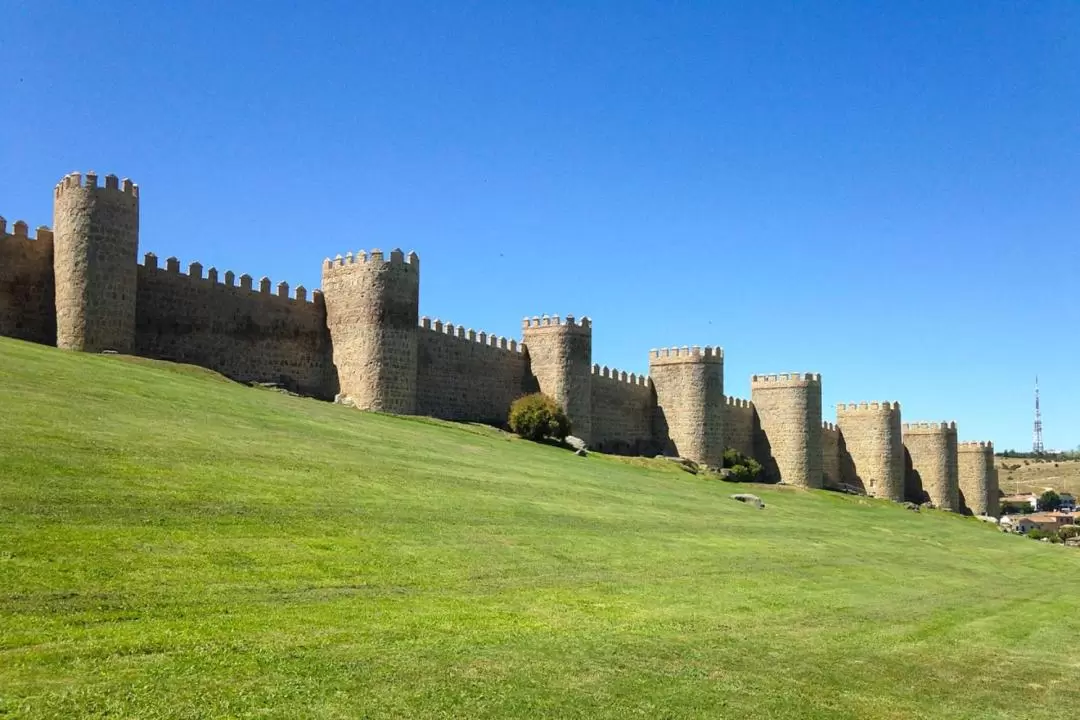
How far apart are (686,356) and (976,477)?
28.1 meters

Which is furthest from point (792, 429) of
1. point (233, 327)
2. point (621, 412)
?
point (233, 327)

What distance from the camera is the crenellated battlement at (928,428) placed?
217 feet

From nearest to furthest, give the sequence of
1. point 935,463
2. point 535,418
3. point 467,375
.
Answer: point 535,418 < point 467,375 < point 935,463

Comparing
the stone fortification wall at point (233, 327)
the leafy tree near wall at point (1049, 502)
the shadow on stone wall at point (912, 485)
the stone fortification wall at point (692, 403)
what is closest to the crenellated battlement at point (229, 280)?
the stone fortification wall at point (233, 327)

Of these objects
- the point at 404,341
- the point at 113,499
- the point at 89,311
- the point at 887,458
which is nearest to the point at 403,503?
the point at 113,499

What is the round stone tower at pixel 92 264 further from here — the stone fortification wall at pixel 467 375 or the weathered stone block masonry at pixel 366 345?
the stone fortification wall at pixel 467 375

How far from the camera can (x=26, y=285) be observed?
2775cm

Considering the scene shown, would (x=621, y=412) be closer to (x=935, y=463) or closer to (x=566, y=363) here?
(x=566, y=363)

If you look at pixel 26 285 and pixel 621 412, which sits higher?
pixel 26 285

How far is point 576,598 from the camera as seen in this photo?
1224 centimetres

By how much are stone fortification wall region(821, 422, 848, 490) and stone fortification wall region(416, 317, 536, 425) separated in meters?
25.9

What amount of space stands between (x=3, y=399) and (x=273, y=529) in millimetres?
6133

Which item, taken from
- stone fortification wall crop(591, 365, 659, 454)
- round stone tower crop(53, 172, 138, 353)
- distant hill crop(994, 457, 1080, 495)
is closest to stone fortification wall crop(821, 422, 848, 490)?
stone fortification wall crop(591, 365, 659, 454)

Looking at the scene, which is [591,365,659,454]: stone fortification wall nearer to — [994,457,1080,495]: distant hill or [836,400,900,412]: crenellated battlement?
[836,400,900,412]: crenellated battlement
